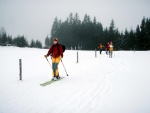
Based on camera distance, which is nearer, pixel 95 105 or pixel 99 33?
pixel 95 105

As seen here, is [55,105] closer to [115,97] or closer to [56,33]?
[115,97]

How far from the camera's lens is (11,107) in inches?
239

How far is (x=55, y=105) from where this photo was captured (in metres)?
6.21

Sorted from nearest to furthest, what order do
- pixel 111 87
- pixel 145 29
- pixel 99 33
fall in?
pixel 111 87 < pixel 145 29 < pixel 99 33

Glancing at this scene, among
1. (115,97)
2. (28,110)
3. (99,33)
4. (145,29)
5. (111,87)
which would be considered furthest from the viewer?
(99,33)

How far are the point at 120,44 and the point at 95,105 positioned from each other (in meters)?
82.1

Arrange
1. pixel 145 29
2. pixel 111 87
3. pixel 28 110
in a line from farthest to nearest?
pixel 145 29
pixel 111 87
pixel 28 110

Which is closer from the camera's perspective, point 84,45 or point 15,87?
point 15,87

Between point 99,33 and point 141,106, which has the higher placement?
Answer: point 99,33

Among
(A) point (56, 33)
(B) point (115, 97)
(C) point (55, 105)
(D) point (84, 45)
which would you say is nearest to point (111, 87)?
(B) point (115, 97)

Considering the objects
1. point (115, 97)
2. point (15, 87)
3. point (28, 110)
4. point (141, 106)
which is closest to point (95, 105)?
point (115, 97)

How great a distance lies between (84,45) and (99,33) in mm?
9782

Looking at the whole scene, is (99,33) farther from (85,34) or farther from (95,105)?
(95,105)

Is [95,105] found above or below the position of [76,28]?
below
